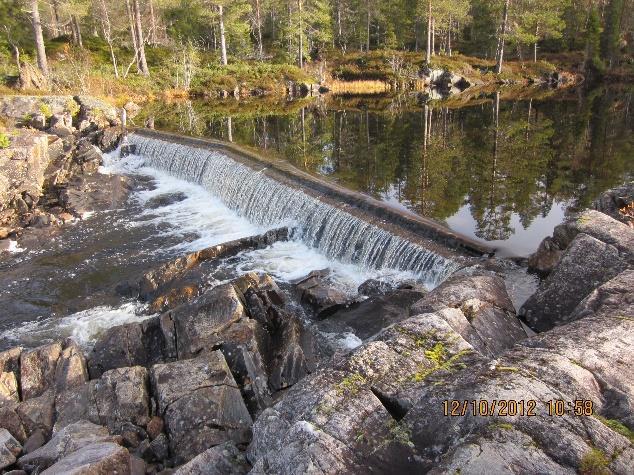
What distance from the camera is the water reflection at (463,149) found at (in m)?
17.8

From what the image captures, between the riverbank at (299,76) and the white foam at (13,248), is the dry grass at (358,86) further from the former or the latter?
the white foam at (13,248)

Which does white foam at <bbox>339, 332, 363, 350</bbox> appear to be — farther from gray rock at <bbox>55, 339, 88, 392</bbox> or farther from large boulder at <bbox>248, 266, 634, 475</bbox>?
gray rock at <bbox>55, 339, 88, 392</bbox>

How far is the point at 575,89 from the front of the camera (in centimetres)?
5638

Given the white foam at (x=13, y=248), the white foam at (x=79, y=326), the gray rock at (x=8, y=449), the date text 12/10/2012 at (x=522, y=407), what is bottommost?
the white foam at (x=79, y=326)

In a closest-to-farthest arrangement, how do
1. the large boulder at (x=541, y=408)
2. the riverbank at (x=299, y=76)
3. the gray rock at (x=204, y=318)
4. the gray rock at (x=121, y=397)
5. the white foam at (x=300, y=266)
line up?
the large boulder at (x=541, y=408) < the gray rock at (x=121, y=397) < the gray rock at (x=204, y=318) < the white foam at (x=300, y=266) < the riverbank at (x=299, y=76)

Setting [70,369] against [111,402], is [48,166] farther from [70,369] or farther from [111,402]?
[111,402]

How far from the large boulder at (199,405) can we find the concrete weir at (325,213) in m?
6.42

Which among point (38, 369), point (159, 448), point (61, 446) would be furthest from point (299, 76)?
point (61, 446)

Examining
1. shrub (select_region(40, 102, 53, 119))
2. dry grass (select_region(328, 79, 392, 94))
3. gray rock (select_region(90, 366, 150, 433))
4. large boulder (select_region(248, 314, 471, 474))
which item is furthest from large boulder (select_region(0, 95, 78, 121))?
dry grass (select_region(328, 79, 392, 94))

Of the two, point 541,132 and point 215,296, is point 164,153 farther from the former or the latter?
point 541,132

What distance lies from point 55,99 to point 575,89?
172 ft

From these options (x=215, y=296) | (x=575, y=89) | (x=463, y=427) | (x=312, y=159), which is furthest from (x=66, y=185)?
(x=575, y=89)

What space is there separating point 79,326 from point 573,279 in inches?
450

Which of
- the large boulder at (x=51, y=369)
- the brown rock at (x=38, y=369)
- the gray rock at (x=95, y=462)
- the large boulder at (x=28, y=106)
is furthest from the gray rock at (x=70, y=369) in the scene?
the large boulder at (x=28, y=106)
